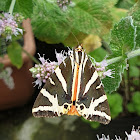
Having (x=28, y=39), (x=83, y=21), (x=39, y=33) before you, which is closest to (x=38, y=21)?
(x=39, y=33)

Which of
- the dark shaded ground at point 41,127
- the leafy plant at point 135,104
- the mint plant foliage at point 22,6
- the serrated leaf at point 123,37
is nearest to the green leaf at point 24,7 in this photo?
the mint plant foliage at point 22,6

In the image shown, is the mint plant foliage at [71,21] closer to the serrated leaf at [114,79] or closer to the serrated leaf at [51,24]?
the serrated leaf at [51,24]

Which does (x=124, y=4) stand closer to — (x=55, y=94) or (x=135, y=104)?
(x=135, y=104)

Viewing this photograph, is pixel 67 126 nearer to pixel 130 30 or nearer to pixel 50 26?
pixel 50 26

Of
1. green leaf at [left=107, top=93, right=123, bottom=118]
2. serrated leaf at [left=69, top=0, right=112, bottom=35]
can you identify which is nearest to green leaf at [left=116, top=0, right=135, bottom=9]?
serrated leaf at [left=69, top=0, right=112, bottom=35]

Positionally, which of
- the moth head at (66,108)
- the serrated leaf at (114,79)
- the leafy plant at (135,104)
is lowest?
the leafy plant at (135,104)

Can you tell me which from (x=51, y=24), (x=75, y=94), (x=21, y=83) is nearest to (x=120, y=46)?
(x=75, y=94)
